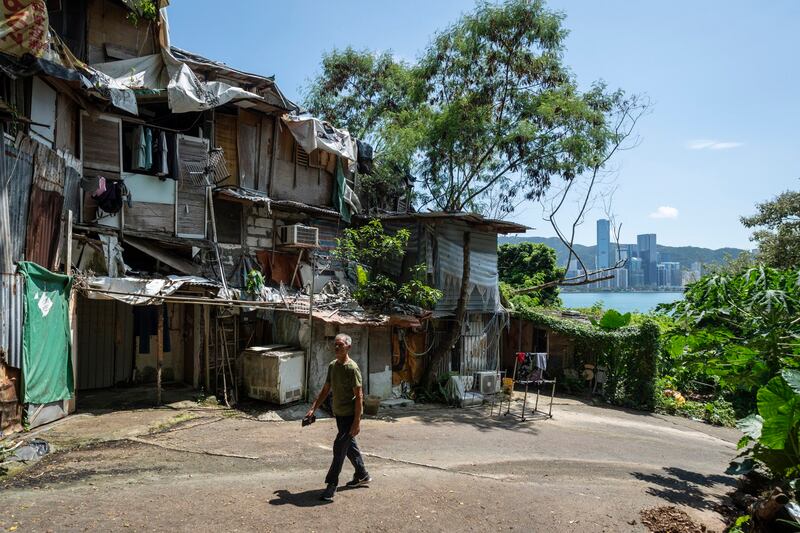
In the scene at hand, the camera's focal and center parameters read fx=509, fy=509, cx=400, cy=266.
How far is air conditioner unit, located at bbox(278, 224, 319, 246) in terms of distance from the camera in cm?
1490

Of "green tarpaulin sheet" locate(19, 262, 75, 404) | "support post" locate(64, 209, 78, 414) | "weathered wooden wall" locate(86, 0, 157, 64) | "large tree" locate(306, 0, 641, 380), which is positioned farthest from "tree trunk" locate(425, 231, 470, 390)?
"weathered wooden wall" locate(86, 0, 157, 64)

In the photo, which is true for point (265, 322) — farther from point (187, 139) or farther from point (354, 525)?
point (354, 525)

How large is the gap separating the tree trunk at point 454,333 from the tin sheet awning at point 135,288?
770cm

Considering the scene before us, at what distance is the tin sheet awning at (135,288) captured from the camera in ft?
33.7

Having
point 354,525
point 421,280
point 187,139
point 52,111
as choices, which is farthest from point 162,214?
point 354,525

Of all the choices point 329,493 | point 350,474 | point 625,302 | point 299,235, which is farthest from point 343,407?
point 625,302

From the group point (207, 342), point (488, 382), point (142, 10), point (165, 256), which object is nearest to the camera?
point (142, 10)

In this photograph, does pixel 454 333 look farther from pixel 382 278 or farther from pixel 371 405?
pixel 371 405

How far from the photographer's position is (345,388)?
6188 millimetres

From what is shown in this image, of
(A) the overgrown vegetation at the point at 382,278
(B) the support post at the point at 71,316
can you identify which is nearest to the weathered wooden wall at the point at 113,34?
(B) the support post at the point at 71,316

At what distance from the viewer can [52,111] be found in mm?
10203

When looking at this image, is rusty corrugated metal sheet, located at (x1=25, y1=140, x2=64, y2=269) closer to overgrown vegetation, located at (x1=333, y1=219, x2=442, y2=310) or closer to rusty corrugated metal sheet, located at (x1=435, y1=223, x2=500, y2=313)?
overgrown vegetation, located at (x1=333, y1=219, x2=442, y2=310)

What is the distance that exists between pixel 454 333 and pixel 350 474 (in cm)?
927

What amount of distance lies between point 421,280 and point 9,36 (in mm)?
10889
